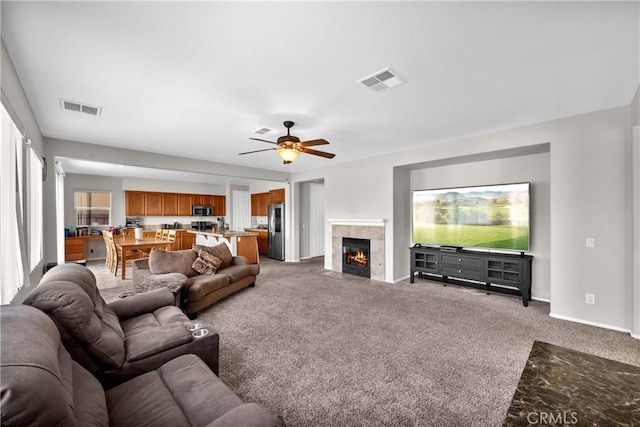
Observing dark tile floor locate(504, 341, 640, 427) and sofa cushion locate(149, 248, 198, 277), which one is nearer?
dark tile floor locate(504, 341, 640, 427)

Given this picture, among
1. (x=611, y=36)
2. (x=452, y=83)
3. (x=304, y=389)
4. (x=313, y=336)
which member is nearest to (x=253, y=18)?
(x=452, y=83)

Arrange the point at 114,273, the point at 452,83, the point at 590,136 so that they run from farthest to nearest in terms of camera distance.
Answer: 1. the point at 114,273
2. the point at 590,136
3. the point at 452,83

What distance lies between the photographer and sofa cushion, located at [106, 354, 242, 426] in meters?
1.28

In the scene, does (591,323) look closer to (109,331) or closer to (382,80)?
(382,80)

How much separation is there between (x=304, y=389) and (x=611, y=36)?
346 cm

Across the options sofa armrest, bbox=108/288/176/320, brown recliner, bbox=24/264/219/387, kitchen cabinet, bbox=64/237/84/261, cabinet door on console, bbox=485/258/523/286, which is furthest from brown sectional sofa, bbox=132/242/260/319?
kitchen cabinet, bbox=64/237/84/261

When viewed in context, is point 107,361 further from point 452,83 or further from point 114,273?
point 114,273

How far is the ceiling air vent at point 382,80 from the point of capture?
247 centimetres

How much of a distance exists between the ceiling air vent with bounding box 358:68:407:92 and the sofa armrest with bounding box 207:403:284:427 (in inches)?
101

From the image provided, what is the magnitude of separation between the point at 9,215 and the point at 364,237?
5.15 metres

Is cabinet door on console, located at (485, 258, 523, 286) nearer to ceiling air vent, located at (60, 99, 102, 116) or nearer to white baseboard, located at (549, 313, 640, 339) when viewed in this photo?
white baseboard, located at (549, 313, 640, 339)

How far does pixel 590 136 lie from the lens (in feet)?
11.1

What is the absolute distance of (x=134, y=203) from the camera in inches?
356

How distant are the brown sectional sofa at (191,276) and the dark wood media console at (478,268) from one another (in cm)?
330
